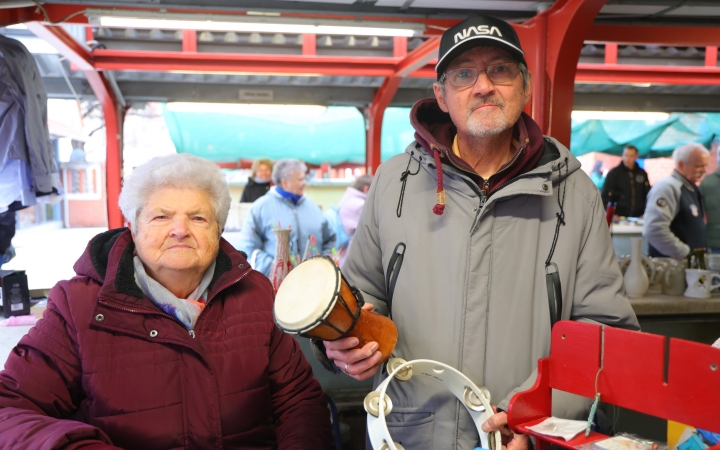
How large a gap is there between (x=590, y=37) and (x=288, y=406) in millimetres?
3665

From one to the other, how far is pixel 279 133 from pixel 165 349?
849cm

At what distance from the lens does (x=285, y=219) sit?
498 centimetres

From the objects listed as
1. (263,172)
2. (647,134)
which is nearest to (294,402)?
(263,172)

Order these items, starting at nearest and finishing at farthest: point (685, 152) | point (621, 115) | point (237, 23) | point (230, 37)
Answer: point (237, 23) < point (685, 152) < point (230, 37) < point (621, 115)

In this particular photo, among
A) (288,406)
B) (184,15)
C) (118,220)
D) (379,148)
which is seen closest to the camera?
(288,406)

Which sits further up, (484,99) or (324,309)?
(484,99)

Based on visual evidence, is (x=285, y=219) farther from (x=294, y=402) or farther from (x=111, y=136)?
(x=111, y=136)

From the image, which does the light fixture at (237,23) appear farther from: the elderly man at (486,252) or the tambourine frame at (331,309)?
the tambourine frame at (331,309)

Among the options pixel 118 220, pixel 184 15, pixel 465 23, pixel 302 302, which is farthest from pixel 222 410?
pixel 118 220

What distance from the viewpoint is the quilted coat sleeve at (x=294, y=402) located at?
1813mm

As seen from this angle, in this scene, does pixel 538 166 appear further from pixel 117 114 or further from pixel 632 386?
pixel 117 114

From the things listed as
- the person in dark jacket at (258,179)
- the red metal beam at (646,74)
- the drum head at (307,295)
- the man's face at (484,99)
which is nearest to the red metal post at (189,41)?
the person in dark jacket at (258,179)

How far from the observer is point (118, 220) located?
801 centimetres

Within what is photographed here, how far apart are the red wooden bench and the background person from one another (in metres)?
4.61
